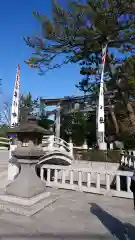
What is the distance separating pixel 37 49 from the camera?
15.1 m

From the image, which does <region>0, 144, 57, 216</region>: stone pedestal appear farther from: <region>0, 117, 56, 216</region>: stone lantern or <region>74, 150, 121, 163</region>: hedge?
<region>74, 150, 121, 163</region>: hedge

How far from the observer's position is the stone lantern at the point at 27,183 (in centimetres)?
461

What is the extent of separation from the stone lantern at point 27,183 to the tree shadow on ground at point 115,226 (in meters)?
1.49

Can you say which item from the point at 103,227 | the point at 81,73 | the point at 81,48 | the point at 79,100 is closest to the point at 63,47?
the point at 81,48

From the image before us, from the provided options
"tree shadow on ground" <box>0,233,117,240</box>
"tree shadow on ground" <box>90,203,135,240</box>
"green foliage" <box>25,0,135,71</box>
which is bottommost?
"tree shadow on ground" <box>90,203,135,240</box>

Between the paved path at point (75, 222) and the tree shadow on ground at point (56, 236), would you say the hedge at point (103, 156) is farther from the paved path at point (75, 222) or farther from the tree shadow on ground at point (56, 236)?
the tree shadow on ground at point (56, 236)

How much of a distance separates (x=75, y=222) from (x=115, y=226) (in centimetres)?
84

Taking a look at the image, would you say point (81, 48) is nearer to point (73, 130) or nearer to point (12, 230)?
point (73, 130)

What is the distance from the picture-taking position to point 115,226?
3816 millimetres

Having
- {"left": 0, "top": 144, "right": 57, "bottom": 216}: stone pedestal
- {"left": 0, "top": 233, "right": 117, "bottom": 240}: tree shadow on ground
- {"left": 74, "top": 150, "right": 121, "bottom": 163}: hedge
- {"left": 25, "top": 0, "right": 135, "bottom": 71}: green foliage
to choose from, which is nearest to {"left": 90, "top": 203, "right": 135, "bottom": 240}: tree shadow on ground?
{"left": 0, "top": 233, "right": 117, "bottom": 240}: tree shadow on ground

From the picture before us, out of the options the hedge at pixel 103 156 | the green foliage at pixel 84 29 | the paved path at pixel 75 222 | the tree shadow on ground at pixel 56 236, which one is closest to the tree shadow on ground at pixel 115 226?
the paved path at pixel 75 222

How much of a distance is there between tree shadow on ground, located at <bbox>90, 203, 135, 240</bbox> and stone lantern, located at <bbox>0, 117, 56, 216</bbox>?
4.87 ft

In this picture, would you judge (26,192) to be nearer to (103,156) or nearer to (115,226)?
(115,226)

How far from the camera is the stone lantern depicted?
4.61 metres
